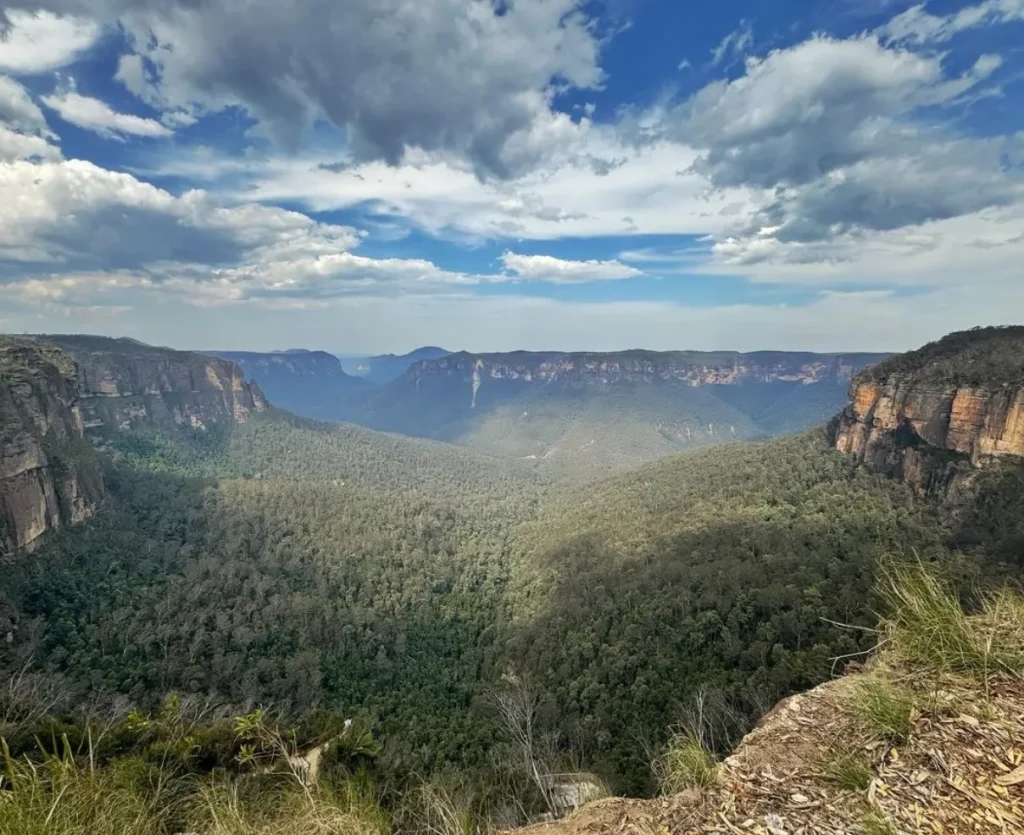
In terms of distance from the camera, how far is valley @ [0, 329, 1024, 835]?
80.8 feet

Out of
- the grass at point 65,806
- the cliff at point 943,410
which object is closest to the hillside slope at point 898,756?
the grass at point 65,806

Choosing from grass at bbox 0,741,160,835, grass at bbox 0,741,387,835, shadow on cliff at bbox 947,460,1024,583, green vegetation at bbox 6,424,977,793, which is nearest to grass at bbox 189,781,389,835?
grass at bbox 0,741,387,835

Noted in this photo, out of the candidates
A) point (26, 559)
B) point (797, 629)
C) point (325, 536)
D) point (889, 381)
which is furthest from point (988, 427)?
point (26, 559)

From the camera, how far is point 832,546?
34562 mm

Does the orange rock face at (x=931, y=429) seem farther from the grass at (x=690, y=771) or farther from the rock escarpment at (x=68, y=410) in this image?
the rock escarpment at (x=68, y=410)

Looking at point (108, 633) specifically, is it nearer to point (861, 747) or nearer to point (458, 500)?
point (861, 747)

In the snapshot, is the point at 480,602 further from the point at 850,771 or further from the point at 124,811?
the point at 850,771

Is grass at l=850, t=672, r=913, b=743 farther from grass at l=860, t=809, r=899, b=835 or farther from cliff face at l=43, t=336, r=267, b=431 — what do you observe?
cliff face at l=43, t=336, r=267, b=431

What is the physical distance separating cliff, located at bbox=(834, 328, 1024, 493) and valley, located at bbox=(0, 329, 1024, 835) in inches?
8.7

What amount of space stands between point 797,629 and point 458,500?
76804mm

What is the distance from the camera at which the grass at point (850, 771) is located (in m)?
3.55

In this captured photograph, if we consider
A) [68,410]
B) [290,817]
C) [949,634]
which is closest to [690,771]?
[949,634]

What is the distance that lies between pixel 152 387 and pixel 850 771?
138m

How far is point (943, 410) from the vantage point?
41.7m
